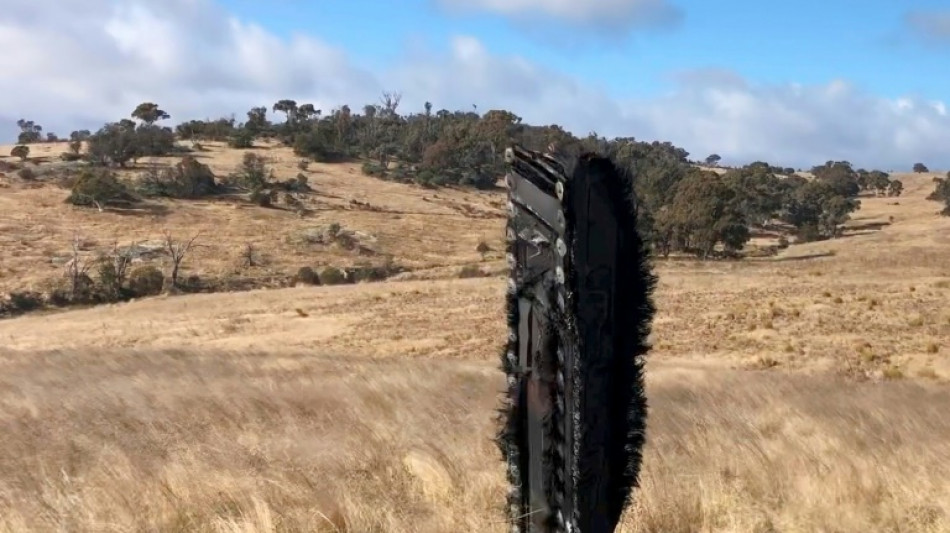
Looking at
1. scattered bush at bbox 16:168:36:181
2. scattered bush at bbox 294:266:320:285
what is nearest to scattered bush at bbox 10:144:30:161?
scattered bush at bbox 16:168:36:181

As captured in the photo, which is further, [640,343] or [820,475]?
[820,475]

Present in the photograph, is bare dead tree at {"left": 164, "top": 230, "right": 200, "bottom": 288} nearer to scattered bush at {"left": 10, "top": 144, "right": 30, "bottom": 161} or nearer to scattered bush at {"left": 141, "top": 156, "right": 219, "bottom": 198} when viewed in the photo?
scattered bush at {"left": 141, "top": 156, "right": 219, "bottom": 198}

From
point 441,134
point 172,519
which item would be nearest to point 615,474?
point 172,519

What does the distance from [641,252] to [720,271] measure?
36842 mm

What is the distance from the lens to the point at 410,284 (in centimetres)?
3606

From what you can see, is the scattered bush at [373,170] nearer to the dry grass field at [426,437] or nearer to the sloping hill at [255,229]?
the sloping hill at [255,229]

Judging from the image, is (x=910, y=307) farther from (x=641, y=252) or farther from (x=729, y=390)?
(x=641, y=252)

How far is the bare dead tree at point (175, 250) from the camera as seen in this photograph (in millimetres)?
40188

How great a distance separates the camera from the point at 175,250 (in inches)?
1751

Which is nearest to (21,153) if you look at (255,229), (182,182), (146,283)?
(182,182)

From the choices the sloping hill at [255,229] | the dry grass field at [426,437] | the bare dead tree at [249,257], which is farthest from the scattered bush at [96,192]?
the dry grass field at [426,437]

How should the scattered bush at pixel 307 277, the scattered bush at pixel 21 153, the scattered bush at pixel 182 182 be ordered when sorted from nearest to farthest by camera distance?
the scattered bush at pixel 307 277, the scattered bush at pixel 182 182, the scattered bush at pixel 21 153

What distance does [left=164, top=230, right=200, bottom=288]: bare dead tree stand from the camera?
40.2m

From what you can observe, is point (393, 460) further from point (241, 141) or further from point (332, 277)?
point (241, 141)
